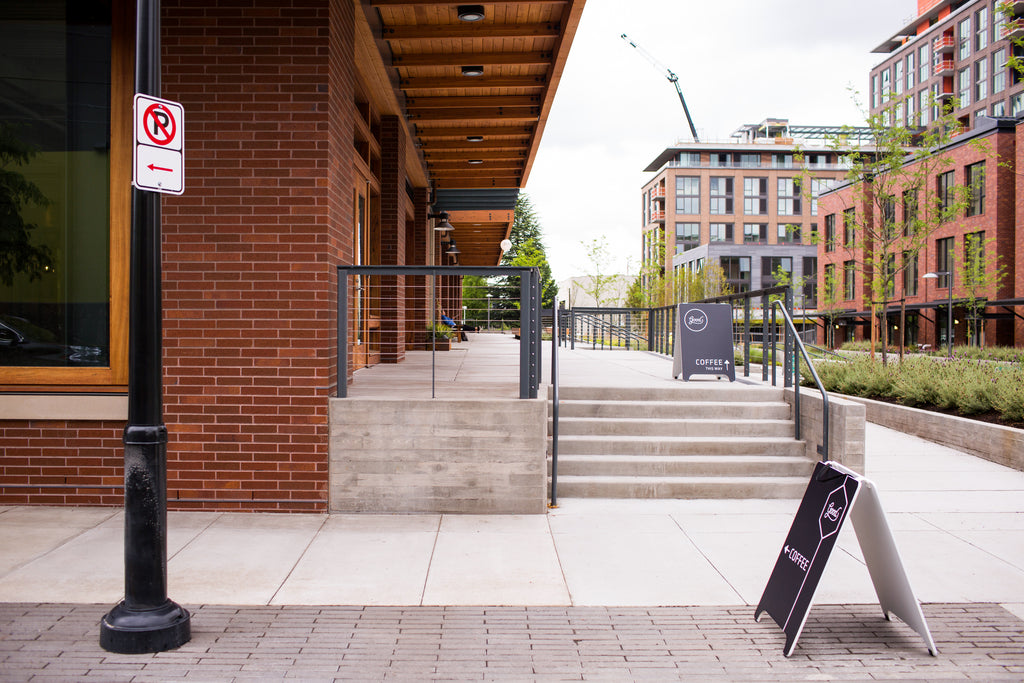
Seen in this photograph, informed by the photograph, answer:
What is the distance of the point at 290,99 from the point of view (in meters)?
6.29

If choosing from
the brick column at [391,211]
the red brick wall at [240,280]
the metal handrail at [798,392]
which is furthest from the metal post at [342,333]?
the brick column at [391,211]

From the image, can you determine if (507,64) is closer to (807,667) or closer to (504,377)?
(504,377)

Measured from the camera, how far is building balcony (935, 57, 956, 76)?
67.9 meters

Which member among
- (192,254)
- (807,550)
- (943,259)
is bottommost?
(807,550)

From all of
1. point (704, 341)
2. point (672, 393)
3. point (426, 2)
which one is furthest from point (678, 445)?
point (426, 2)

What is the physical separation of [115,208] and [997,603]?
7419mm

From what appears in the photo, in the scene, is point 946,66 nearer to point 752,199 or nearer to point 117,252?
point 752,199

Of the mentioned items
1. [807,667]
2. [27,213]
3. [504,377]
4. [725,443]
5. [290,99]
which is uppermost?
[290,99]

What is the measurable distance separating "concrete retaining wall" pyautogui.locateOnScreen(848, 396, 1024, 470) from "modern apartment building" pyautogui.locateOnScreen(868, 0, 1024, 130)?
53.8 metres

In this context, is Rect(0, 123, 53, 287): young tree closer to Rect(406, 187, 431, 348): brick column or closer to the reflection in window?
the reflection in window

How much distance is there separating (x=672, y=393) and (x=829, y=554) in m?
4.59

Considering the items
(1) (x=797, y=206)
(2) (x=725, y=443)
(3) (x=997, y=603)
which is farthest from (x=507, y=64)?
(1) (x=797, y=206)

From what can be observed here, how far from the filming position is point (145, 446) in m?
3.78

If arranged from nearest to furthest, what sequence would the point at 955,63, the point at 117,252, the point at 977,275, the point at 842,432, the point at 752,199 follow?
the point at 117,252
the point at 842,432
the point at 977,275
the point at 955,63
the point at 752,199
